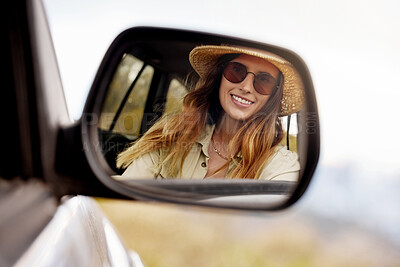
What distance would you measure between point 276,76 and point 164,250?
277 inches

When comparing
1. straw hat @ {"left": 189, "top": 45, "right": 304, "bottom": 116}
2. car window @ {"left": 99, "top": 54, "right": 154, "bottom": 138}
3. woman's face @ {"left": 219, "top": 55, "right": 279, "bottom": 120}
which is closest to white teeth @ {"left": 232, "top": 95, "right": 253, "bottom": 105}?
woman's face @ {"left": 219, "top": 55, "right": 279, "bottom": 120}

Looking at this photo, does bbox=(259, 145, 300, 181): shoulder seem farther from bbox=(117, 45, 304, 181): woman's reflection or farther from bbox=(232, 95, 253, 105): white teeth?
bbox=(232, 95, 253, 105): white teeth

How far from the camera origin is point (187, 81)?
156 cm

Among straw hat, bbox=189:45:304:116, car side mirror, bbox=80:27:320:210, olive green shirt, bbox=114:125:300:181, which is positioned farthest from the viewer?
straw hat, bbox=189:45:304:116

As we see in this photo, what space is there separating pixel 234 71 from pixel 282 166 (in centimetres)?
41

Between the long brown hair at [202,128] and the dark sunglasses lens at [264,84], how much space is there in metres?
0.03

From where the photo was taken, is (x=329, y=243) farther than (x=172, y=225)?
Yes

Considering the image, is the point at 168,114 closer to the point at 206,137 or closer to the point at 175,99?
the point at 175,99

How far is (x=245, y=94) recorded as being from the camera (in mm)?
1602

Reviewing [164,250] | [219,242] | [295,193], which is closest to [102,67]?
[295,193]

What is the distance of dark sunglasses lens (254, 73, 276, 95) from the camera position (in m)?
1.59

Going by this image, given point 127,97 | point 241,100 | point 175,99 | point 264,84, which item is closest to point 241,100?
point 241,100

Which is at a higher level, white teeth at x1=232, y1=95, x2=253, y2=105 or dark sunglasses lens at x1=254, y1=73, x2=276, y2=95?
dark sunglasses lens at x1=254, y1=73, x2=276, y2=95

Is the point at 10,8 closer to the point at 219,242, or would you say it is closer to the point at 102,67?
the point at 102,67
